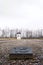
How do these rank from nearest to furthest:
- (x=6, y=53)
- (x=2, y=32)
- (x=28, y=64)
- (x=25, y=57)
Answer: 1. (x=28, y=64)
2. (x=25, y=57)
3. (x=6, y=53)
4. (x=2, y=32)

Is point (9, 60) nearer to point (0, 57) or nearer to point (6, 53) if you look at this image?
point (0, 57)

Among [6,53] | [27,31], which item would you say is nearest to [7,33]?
[27,31]

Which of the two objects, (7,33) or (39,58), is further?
(7,33)

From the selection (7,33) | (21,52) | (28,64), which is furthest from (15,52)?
(7,33)

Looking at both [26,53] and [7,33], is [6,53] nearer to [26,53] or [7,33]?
[26,53]

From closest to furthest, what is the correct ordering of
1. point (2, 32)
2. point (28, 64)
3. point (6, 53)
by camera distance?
point (28, 64) < point (6, 53) < point (2, 32)

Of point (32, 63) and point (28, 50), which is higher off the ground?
point (28, 50)

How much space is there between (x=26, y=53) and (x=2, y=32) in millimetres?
44230

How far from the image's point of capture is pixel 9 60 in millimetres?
13211

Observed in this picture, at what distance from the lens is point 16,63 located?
41.1 feet

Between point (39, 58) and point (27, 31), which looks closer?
point (39, 58)

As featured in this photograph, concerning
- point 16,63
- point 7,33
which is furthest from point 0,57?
point 7,33

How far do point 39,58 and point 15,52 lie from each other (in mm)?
2256


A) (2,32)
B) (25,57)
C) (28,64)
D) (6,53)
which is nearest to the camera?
(28,64)
